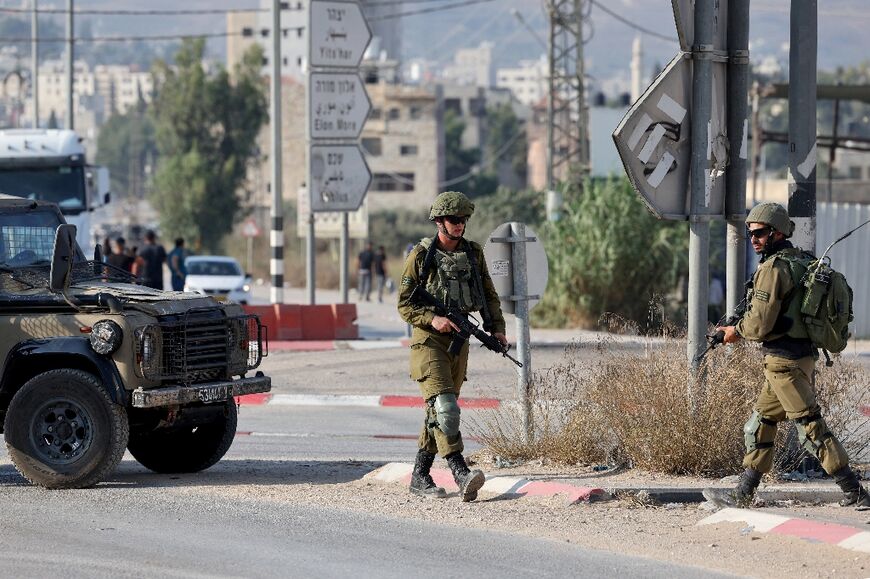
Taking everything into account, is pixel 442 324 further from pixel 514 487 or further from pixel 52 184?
pixel 52 184

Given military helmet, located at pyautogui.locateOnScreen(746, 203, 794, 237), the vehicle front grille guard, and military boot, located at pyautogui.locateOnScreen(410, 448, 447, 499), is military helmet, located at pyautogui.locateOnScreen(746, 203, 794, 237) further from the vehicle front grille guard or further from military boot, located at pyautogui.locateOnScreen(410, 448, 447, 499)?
the vehicle front grille guard

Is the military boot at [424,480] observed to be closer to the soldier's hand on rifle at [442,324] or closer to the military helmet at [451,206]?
the soldier's hand on rifle at [442,324]

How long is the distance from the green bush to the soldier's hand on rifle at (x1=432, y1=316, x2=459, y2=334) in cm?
1858

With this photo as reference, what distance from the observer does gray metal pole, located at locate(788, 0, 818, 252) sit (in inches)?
396

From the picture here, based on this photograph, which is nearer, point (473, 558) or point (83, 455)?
point (473, 558)

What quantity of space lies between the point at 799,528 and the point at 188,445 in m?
4.78

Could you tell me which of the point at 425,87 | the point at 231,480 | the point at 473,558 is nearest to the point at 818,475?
the point at 473,558

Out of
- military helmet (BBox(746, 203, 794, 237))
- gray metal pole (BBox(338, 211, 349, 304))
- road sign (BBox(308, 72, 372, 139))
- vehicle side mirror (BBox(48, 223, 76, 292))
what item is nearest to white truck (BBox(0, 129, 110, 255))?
gray metal pole (BBox(338, 211, 349, 304))

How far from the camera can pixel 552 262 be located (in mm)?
28266

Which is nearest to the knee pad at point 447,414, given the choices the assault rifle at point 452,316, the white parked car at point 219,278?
the assault rifle at point 452,316

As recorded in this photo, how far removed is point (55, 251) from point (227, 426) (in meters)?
1.83

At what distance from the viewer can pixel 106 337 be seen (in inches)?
383

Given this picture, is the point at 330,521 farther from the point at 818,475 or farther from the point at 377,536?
the point at 818,475

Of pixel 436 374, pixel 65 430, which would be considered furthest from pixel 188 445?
pixel 436 374
